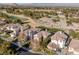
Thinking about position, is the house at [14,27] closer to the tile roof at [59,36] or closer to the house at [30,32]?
the house at [30,32]

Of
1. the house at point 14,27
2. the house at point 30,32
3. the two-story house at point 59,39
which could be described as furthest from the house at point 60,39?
the house at point 14,27

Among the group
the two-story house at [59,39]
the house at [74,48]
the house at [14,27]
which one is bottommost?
the house at [74,48]

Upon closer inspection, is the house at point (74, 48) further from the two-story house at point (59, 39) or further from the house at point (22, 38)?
the house at point (22, 38)

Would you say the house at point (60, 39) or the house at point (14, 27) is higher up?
the house at point (14, 27)

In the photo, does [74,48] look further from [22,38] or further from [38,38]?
[22,38]

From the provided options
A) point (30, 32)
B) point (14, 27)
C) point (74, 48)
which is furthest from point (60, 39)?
point (14, 27)

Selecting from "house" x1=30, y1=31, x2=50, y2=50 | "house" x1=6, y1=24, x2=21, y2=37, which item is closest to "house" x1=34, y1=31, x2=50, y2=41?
"house" x1=30, y1=31, x2=50, y2=50

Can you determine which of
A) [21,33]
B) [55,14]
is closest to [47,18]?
[55,14]

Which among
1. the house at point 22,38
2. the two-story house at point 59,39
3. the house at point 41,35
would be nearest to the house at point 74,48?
the two-story house at point 59,39

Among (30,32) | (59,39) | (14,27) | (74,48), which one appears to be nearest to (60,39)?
(59,39)

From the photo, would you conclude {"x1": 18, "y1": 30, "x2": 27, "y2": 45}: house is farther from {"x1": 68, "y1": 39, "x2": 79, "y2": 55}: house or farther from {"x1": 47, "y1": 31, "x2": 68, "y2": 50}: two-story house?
{"x1": 68, "y1": 39, "x2": 79, "y2": 55}: house

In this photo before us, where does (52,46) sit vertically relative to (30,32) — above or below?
below
